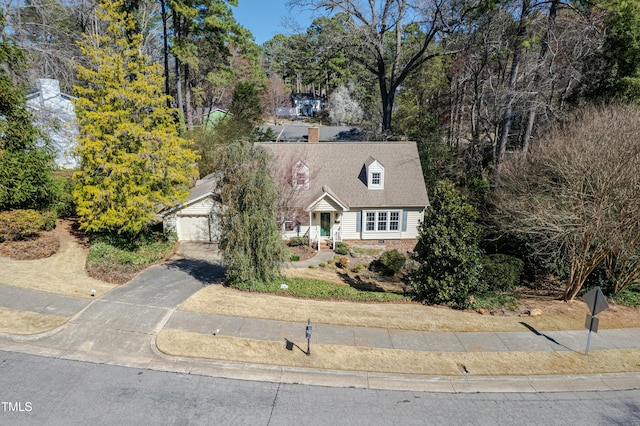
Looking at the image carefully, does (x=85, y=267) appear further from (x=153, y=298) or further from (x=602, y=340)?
(x=602, y=340)

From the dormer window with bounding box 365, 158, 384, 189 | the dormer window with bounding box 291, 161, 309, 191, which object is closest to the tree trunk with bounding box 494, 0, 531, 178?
the dormer window with bounding box 365, 158, 384, 189

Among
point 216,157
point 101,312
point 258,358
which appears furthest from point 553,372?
point 101,312

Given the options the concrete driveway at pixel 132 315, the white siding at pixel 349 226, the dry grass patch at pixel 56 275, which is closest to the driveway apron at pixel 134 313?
the concrete driveway at pixel 132 315

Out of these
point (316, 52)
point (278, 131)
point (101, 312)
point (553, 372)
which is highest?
point (316, 52)

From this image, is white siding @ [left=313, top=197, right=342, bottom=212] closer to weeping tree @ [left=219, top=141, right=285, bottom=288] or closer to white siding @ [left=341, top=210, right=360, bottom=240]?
white siding @ [left=341, top=210, right=360, bottom=240]

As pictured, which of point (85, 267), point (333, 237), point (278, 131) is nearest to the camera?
point (85, 267)

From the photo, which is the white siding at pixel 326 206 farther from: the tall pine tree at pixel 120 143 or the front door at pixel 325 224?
the tall pine tree at pixel 120 143

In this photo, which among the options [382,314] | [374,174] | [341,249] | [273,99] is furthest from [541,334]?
[273,99]
